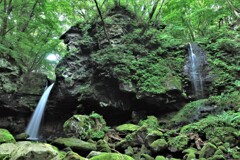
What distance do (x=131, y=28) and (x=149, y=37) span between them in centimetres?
177

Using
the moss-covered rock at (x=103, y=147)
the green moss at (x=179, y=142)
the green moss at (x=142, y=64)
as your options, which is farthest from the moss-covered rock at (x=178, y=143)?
the green moss at (x=142, y=64)

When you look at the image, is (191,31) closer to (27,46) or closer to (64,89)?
(64,89)

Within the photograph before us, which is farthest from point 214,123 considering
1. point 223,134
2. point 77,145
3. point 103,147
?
point 77,145

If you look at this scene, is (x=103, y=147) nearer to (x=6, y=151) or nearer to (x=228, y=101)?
(x=6, y=151)

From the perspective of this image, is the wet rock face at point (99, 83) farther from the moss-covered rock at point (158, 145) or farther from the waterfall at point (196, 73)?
the moss-covered rock at point (158, 145)

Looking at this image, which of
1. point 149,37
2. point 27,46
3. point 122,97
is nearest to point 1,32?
point 27,46

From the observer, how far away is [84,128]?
10.7 m

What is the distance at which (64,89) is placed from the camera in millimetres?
14359

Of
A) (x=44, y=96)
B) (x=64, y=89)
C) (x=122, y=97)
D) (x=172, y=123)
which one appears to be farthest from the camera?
(x=44, y=96)

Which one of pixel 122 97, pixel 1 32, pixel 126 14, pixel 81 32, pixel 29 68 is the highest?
pixel 126 14

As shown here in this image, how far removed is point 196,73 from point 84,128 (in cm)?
740

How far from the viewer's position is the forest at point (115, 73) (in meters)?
11.3

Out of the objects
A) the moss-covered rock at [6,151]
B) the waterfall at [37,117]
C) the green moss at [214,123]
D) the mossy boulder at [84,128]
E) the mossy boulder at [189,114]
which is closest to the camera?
the moss-covered rock at [6,151]

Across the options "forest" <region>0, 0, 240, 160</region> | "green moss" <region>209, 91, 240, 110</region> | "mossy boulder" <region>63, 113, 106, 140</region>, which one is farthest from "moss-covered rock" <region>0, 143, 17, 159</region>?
"green moss" <region>209, 91, 240, 110</region>
